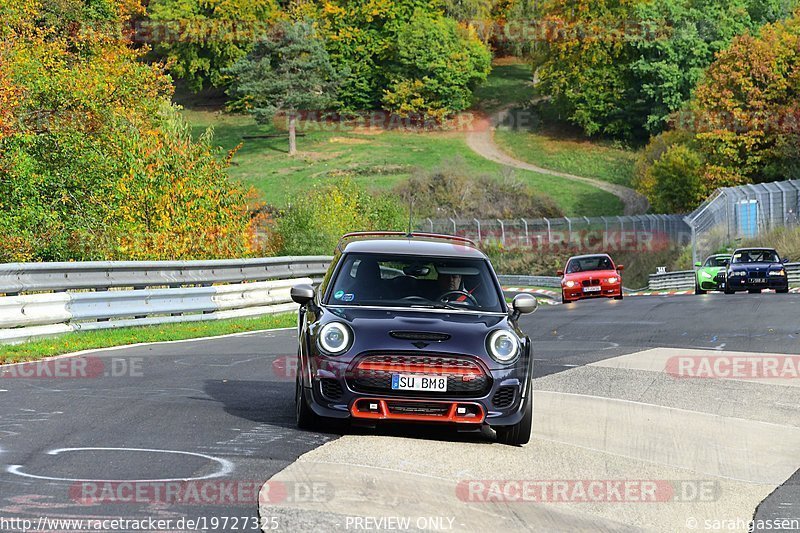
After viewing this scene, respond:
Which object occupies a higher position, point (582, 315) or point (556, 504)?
point (556, 504)

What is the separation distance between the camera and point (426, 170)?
304ft

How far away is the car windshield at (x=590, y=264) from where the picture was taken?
118 feet

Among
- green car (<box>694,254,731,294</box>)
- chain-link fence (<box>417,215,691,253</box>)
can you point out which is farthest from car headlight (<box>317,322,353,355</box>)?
chain-link fence (<box>417,215,691,253</box>)

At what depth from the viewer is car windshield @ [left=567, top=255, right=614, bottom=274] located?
36.0 meters

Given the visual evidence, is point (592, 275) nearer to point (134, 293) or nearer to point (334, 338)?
point (134, 293)

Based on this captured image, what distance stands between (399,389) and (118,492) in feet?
8.74

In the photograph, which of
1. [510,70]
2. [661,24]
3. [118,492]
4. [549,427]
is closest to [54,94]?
[549,427]

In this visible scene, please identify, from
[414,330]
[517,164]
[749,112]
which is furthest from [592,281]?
[517,164]

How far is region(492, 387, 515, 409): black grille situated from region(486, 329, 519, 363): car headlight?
213 mm

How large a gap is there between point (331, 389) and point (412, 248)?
1964mm

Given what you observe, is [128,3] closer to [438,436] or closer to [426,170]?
[426,170]

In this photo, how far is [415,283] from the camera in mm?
10555

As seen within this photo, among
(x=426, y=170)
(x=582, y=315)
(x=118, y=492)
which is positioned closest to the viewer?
(x=118, y=492)

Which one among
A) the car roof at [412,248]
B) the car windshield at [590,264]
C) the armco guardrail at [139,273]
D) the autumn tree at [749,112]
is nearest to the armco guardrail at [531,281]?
the autumn tree at [749,112]
